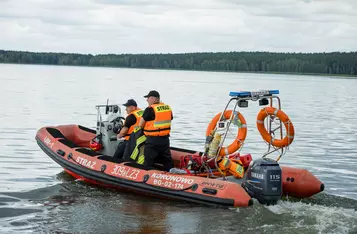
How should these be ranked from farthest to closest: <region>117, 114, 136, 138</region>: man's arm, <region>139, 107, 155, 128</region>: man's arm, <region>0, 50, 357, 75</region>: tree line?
<region>0, 50, 357, 75</region>: tree line < <region>117, 114, 136, 138</region>: man's arm < <region>139, 107, 155, 128</region>: man's arm

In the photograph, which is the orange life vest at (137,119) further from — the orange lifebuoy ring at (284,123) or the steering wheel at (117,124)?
the orange lifebuoy ring at (284,123)

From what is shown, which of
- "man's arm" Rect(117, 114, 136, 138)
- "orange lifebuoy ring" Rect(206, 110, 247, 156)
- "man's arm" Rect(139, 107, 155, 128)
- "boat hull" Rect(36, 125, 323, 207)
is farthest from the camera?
"man's arm" Rect(117, 114, 136, 138)

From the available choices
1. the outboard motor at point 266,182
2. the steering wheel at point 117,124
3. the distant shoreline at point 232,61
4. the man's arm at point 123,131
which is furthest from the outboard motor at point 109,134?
the distant shoreline at point 232,61

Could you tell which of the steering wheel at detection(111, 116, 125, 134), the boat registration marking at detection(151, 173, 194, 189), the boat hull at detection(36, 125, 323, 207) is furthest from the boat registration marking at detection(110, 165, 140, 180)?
the steering wheel at detection(111, 116, 125, 134)

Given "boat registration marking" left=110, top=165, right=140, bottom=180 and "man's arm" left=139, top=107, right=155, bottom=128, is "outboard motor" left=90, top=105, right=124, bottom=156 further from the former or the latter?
"man's arm" left=139, top=107, right=155, bottom=128

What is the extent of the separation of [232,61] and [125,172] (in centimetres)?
11503

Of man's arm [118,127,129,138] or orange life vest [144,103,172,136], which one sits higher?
orange life vest [144,103,172,136]

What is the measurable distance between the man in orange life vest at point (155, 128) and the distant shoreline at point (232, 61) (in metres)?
104

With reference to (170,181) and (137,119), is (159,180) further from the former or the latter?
(137,119)

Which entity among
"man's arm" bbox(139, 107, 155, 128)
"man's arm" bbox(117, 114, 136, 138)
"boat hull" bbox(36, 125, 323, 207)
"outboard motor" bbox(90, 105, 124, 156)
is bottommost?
"boat hull" bbox(36, 125, 323, 207)

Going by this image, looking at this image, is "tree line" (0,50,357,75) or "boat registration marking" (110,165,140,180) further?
"tree line" (0,50,357,75)

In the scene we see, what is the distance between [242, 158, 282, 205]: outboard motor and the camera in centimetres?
862

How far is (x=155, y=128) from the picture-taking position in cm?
977

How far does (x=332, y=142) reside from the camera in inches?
687
